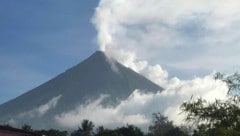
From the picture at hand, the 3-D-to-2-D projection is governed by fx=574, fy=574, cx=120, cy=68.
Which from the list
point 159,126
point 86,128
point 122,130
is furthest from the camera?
point 159,126

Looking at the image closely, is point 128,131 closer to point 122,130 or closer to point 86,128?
point 122,130

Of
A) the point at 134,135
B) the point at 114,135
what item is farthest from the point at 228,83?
the point at 134,135

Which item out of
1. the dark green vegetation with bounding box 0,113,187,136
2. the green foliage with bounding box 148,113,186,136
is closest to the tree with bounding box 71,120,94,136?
the dark green vegetation with bounding box 0,113,187,136

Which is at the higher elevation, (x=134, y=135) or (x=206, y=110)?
(x=134, y=135)

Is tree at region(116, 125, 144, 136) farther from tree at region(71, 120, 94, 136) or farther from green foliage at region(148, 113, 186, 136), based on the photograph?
green foliage at region(148, 113, 186, 136)

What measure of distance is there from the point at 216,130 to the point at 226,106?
3.14 feet

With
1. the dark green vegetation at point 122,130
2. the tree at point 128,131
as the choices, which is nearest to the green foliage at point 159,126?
the dark green vegetation at point 122,130

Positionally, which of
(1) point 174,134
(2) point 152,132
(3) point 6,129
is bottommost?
(3) point 6,129

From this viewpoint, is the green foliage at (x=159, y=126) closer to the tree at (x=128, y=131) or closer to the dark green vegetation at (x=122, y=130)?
the dark green vegetation at (x=122, y=130)

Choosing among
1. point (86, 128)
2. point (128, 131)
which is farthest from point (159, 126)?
point (128, 131)

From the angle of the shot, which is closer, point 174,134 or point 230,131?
point 230,131

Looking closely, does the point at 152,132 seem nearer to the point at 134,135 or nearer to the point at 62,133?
the point at 62,133

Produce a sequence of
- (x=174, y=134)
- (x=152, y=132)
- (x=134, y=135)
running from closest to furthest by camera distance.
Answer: (x=134, y=135) → (x=174, y=134) → (x=152, y=132)

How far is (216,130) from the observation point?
16.0 meters
